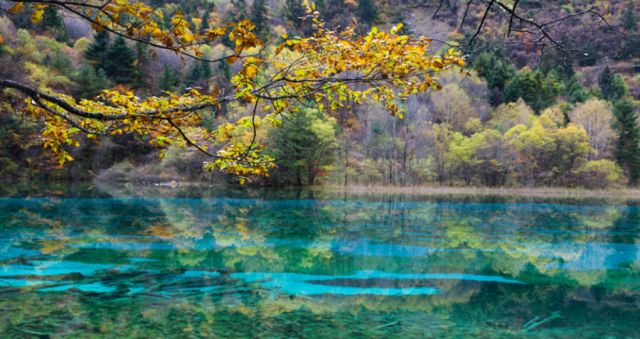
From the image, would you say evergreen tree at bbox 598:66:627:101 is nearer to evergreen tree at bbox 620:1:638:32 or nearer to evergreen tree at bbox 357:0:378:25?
evergreen tree at bbox 620:1:638:32

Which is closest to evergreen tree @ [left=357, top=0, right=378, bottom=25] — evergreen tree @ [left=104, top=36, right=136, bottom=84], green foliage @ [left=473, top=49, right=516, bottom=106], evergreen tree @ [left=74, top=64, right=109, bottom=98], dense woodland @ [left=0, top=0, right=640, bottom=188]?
green foliage @ [left=473, top=49, right=516, bottom=106]

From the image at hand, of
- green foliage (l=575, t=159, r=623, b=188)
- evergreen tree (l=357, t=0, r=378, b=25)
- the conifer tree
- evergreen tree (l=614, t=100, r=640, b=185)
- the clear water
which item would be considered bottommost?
the clear water

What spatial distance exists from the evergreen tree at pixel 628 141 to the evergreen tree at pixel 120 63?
45.7 m

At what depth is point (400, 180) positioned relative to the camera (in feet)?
151

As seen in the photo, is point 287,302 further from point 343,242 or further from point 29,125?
point 29,125

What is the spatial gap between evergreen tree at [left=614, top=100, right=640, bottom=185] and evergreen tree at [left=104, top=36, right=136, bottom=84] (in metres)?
45.7

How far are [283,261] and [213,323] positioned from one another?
4165 mm

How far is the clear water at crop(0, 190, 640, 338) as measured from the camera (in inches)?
242

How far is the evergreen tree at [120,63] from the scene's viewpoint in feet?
169

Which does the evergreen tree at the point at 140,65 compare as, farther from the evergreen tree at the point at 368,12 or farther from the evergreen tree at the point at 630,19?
the evergreen tree at the point at 368,12

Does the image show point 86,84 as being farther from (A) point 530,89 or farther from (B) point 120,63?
(A) point 530,89

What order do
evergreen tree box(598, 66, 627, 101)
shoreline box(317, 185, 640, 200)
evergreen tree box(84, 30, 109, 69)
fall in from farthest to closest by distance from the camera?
→ evergreen tree box(598, 66, 627, 101)
evergreen tree box(84, 30, 109, 69)
shoreline box(317, 185, 640, 200)

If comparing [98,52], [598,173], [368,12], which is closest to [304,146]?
[598,173]

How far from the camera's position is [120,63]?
52469mm
